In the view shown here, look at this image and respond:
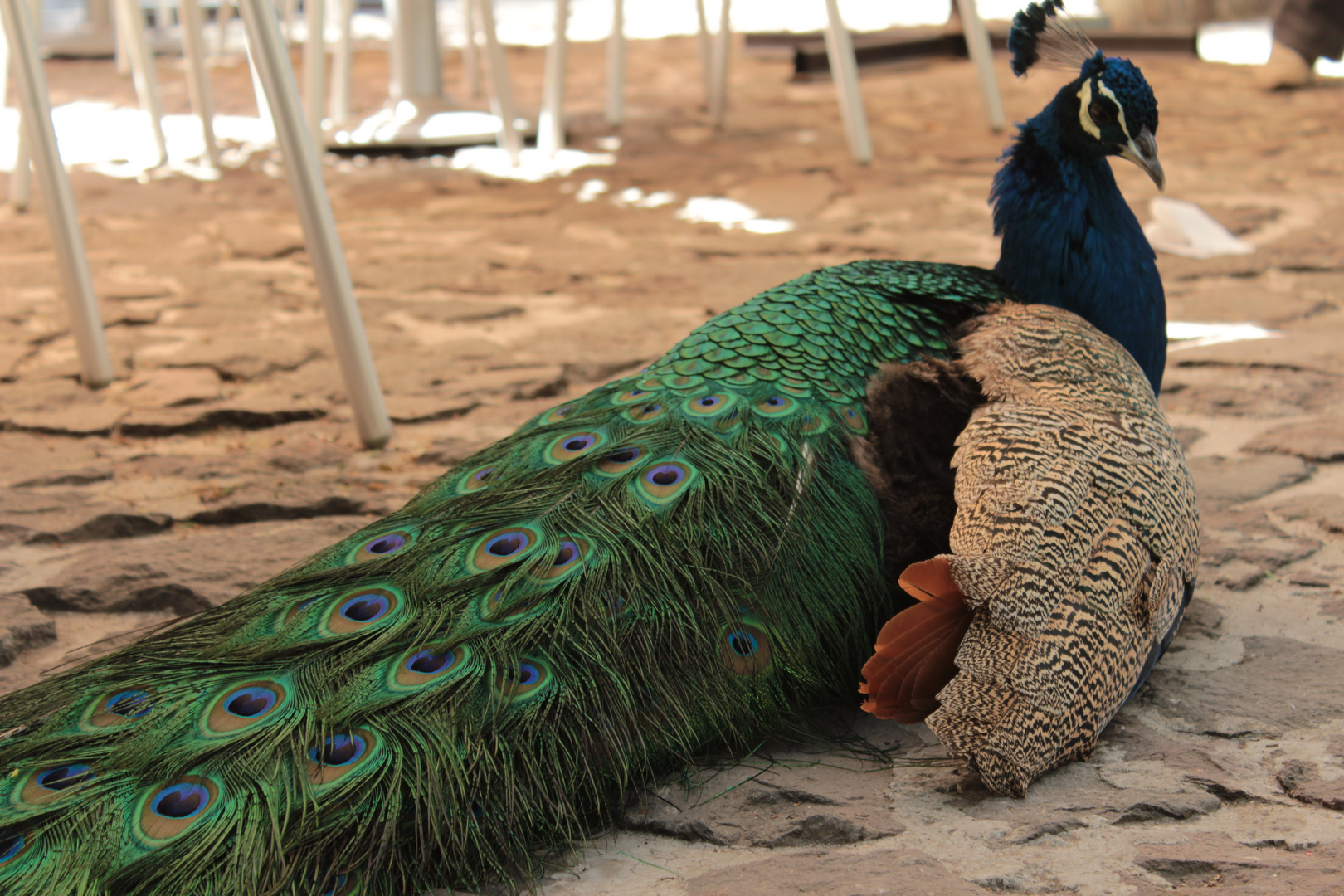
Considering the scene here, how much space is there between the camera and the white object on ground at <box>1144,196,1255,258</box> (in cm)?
378

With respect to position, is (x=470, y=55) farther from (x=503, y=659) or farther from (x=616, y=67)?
(x=503, y=659)

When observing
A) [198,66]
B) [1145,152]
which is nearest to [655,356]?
[1145,152]

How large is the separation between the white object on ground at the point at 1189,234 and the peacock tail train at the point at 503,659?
2438 mm

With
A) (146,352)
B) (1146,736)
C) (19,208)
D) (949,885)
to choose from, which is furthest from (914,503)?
(19,208)

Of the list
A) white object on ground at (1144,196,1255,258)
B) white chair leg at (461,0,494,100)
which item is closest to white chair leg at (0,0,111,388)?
white object on ground at (1144,196,1255,258)

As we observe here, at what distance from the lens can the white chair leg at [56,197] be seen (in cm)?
258

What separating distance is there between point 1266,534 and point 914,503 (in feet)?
2.76

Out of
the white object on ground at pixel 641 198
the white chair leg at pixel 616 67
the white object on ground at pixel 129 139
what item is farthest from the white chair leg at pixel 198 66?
the white chair leg at pixel 616 67

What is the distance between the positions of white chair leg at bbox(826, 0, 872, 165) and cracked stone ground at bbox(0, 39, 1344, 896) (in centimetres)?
15

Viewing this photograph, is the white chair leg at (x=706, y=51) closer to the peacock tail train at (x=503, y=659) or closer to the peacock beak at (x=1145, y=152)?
the peacock beak at (x=1145, y=152)

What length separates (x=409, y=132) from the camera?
17.8ft

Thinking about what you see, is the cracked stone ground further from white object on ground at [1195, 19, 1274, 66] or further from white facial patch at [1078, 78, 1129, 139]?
white object on ground at [1195, 19, 1274, 66]

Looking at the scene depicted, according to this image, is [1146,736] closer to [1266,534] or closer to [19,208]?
[1266,534]

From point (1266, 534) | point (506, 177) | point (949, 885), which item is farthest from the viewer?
point (506, 177)
